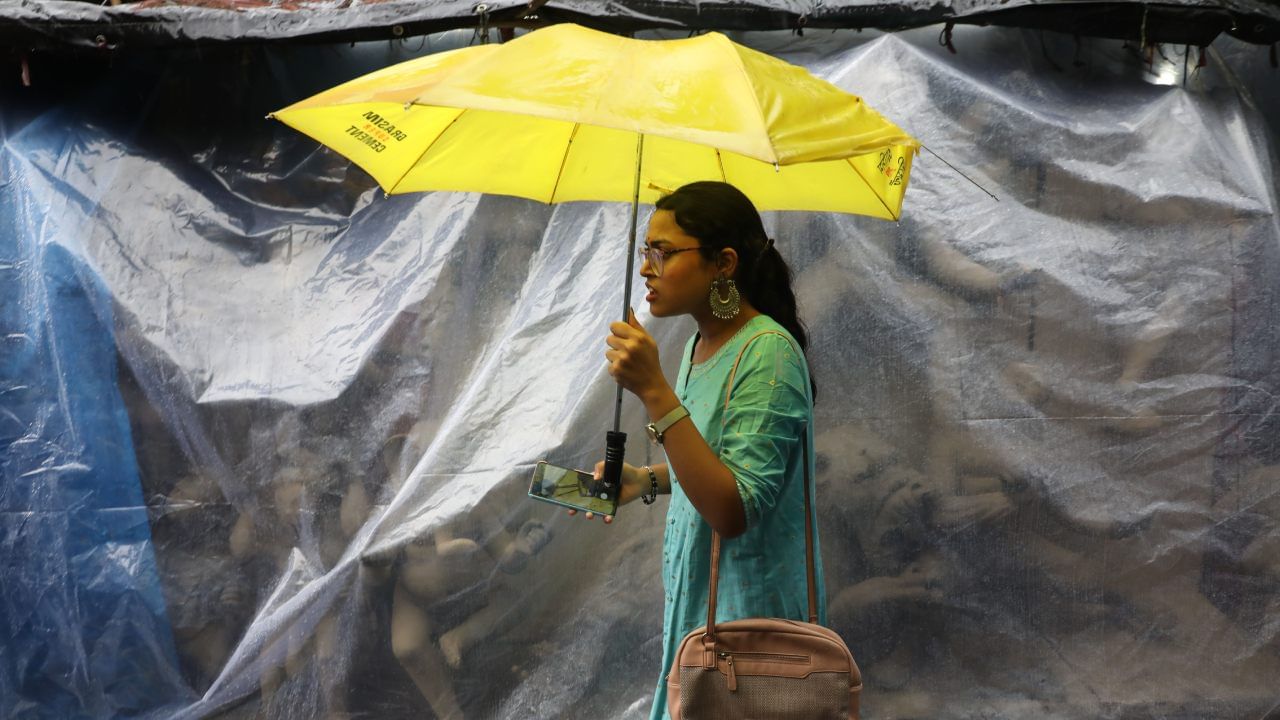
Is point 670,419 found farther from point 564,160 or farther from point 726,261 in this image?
point 564,160

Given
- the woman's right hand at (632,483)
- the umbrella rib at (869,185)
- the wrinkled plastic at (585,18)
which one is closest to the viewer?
the woman's right hand at (632,483)

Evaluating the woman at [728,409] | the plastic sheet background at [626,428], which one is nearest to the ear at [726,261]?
the woman at [728,409]

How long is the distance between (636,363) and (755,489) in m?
0.34

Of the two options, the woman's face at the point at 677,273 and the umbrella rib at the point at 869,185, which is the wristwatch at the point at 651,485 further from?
the umbrella rib at the point at 869,185

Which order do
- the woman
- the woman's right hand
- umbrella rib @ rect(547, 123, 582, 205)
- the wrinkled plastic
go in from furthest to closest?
the wrinkled plastic, umbrella rib @ rect(547, 123, 582, 205), the woman's right hand, the woman

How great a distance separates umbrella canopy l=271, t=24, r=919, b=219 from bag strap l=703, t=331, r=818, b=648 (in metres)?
0.46

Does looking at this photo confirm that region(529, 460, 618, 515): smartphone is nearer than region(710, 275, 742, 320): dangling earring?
No

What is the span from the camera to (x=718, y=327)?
95.0 inches

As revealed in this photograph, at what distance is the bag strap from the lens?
7.17ft

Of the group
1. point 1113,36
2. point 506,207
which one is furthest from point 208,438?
point 1113,36

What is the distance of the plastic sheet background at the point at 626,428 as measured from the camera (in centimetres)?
381

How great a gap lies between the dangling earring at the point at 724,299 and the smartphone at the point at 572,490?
0.54 meters

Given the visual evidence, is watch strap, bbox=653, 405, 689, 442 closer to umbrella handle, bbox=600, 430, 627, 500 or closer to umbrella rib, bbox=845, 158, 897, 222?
umbrella handle, bbox=600, 430, 627, 500

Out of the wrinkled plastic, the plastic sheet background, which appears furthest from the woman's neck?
the wrinkled plastic
